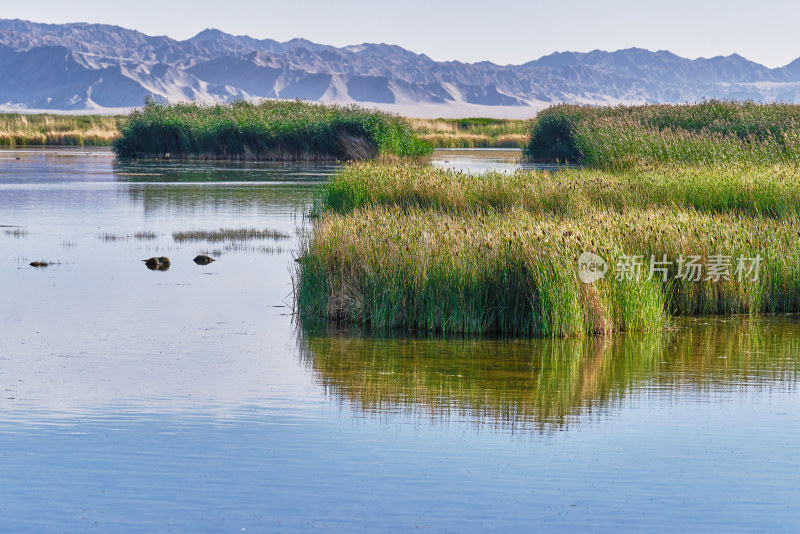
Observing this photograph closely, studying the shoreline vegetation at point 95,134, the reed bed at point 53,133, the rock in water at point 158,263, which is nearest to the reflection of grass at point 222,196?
the rock in water at point 158,263

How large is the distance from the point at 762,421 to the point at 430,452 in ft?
9.29

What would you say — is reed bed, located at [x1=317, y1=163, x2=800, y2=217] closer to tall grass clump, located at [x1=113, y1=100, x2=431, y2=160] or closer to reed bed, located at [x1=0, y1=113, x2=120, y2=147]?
tall grass clump, located at [x1=113, y1=100, x2=431, y2=160]

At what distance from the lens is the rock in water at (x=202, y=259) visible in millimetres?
18531

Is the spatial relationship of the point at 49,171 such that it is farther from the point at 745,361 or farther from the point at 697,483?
the point at 697,483

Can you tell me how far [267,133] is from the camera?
52.9 meters

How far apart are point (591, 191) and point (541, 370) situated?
1028 centimetres

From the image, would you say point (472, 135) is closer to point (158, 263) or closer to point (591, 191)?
point (591, 191)

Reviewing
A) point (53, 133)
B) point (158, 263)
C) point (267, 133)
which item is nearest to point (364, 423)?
point (158, 263)

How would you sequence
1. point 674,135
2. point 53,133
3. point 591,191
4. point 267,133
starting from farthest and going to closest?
point 53,133
point 267,133
point 674,135
point 591,191

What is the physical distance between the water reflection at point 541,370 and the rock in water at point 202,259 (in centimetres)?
671

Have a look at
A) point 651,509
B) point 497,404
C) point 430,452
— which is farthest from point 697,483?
point 497,404

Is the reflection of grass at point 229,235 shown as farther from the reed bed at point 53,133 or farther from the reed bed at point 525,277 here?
the reed bed at point 53,133

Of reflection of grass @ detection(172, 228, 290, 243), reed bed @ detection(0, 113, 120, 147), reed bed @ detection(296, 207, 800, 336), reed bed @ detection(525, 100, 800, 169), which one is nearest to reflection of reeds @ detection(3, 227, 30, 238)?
reflection of grass @ detection(172, 228, 290, 243)

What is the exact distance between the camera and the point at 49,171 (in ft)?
144
